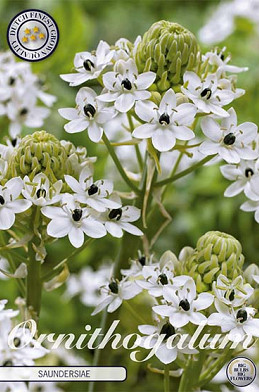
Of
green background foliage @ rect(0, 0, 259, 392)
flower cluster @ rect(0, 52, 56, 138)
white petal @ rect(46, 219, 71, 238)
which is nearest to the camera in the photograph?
white petal @ rect(46, 219, 71, 238)

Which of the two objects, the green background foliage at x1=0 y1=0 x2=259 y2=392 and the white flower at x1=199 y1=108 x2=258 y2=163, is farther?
the green background foliage at x1=0 y1=0 x2=259 y2=392

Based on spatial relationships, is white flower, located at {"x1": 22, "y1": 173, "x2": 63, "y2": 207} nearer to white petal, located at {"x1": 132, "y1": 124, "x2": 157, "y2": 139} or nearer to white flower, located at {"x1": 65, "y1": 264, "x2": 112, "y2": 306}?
white petal, located at {"x1": 132, "y1": 124, "x2": 157, "y2": 139}

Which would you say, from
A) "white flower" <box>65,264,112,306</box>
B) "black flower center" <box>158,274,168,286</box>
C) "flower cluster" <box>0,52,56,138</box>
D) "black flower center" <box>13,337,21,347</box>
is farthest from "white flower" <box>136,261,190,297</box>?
"white flower" <box>65,264,112,306</box>

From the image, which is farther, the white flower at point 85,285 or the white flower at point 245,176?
the white flower at point 85,285

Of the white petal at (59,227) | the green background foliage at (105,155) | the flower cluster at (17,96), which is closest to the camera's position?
the white petal at (59,227)

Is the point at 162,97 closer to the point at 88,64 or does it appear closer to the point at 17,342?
the point at 88,64

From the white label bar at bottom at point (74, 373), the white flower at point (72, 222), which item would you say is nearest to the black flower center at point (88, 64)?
the white flower at point (72, 222)

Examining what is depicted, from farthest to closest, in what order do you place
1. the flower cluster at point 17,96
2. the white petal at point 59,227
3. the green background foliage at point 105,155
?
the green background foliage at point 105,155
the flower cluster at point 17,96
the white petal at point 59,227

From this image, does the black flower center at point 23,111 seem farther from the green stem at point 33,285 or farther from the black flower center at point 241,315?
the black flower center at point 241,315

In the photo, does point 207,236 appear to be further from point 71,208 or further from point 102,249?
point 102,249
